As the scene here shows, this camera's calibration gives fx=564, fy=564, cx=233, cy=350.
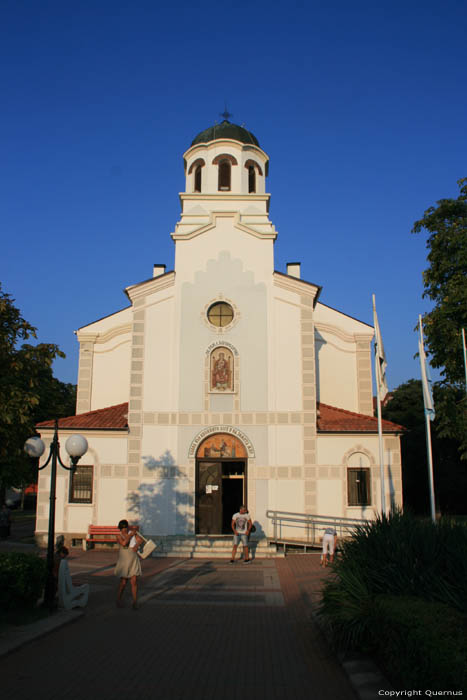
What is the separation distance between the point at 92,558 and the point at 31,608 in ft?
28.0

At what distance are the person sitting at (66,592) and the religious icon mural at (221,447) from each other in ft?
34.6

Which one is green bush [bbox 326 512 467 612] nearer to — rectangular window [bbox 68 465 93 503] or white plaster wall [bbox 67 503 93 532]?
white plaster wall [bbox 67 503 93 532]

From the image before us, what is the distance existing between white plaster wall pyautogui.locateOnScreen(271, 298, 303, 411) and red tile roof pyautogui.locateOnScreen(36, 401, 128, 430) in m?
6.23

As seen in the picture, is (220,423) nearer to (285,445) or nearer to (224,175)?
(285,445)

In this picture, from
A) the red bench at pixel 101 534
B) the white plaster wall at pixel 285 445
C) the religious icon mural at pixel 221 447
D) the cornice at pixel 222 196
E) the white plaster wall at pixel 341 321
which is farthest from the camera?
the white plaster wall at pixel 341 321

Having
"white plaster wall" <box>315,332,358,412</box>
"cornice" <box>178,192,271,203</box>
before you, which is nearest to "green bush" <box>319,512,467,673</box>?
"white plaster wall" <box>315,332,358,412</box>

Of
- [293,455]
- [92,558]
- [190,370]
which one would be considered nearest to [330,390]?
[293,455]

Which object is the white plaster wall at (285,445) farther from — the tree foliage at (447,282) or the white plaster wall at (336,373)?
the tree foliage at (447,282)

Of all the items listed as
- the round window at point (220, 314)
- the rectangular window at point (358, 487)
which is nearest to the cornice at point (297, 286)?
the round window at point (220, 314)

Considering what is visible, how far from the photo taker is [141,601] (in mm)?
12406

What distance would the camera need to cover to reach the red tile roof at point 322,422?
21.8 m

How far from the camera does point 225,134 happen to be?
26703mm

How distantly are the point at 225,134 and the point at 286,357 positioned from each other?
37.9ft

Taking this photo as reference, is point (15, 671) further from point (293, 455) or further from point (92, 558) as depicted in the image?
point (293, 455)
